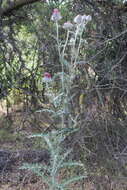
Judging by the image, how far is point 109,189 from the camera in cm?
304

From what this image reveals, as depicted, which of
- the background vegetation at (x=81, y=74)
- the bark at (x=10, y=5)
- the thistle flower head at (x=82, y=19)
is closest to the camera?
the thistle flower head at (x=82, y=19)

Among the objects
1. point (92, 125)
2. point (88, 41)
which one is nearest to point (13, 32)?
point (88, 41)

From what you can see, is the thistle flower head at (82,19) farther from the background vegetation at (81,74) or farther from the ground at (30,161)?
the ground at (30,161)

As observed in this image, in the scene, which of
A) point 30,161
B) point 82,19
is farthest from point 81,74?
point 30,161

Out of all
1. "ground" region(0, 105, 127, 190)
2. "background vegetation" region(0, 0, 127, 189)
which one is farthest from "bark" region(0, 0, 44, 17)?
"ground" region(0, 105, 127, 190)

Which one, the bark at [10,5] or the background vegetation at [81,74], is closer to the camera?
the background vegetation at [81,74]

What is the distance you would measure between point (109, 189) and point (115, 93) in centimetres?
93

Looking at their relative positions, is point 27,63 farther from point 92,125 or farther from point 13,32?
point 92,125

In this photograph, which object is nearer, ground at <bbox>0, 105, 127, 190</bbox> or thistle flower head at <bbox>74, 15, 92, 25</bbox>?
thistle flower head at <bbox>74, 15, 92, 25</bbox>

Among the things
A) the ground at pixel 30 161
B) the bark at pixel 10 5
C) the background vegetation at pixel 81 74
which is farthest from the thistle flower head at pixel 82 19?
the bark at pixel 10 5

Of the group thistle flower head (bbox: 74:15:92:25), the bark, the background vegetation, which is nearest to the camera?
thistle flower head (bbox: 74:15:92:25)

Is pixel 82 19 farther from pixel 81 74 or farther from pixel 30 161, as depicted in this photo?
pixel 30 161

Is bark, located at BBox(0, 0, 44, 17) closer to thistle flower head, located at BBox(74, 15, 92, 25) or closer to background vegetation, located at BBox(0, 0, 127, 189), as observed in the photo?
background vegetation, located at BBox(0, 0, 127, 189)

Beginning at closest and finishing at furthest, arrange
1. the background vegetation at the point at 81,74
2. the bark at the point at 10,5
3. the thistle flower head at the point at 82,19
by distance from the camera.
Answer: the thistle flower head at the point at 82,19 → the background vegetation at the point at 81,74 → the bark at the point at 10,5
